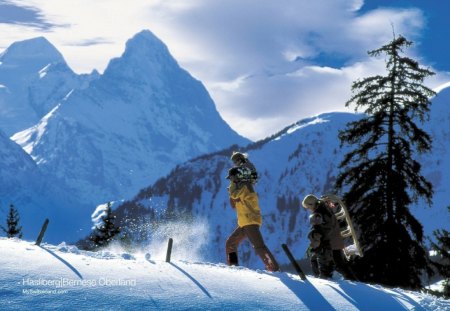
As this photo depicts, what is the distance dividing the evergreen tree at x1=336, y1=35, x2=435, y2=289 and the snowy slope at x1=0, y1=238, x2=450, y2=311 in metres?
10.3

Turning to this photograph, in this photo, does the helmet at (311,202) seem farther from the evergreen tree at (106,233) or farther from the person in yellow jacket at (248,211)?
the evergreen tree at (106,233)

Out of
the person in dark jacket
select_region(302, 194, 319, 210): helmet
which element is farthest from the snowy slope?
select_region(302, 194, 319, 210): helmet

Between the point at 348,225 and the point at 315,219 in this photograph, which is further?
the point at 348,225

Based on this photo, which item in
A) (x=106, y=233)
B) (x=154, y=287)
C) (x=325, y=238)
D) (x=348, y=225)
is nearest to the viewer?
(x=154, y=287)

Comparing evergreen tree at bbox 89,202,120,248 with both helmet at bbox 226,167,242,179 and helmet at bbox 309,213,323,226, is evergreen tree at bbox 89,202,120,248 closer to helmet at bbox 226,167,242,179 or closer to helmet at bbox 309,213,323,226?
helmet at bbox 226,167,242,179

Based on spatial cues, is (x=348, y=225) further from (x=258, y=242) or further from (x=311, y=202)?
(x=258, y=242)

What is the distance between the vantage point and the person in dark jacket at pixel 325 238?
10.3 metres

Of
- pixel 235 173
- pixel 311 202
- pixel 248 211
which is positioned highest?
pixel 235 173

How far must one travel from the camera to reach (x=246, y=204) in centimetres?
1031

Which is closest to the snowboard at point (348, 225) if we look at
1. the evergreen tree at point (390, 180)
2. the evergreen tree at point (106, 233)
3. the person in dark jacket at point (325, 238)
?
the person in dark jacket at point (325, 238)

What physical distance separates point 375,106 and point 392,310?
13592 millimetres

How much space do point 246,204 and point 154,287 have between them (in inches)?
132

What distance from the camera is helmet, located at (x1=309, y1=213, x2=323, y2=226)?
33.6 ft

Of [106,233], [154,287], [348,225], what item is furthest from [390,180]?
[106,233]
